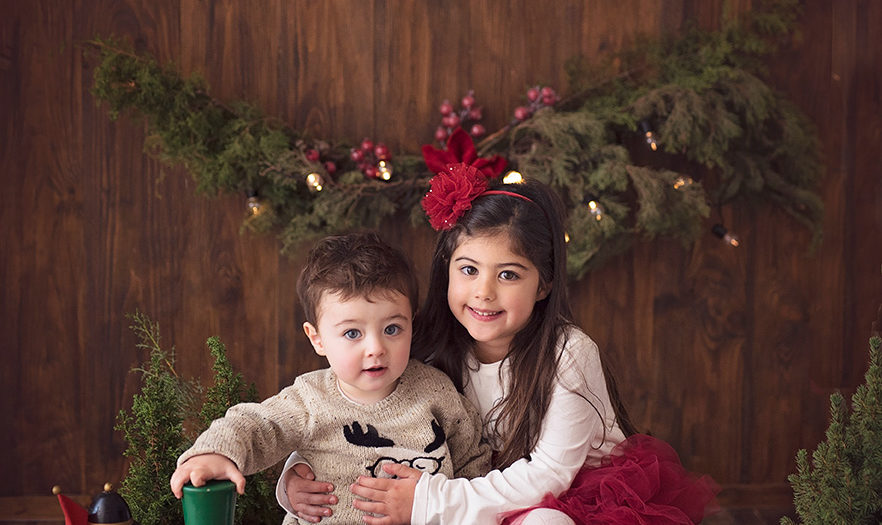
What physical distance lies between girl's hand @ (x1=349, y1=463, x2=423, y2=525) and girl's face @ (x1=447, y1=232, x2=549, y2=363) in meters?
0.33

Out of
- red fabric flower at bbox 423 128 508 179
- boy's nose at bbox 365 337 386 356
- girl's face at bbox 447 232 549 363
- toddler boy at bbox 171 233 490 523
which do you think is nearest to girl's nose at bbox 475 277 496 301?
girl's face at bbox 447 232 549 363

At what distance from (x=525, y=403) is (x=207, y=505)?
70 cm

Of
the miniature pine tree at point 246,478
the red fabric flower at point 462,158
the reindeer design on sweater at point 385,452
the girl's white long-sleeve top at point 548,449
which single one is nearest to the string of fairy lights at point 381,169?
the red fabric flower at point 462,158

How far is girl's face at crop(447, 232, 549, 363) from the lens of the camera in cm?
167

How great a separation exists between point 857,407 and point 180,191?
2.22m

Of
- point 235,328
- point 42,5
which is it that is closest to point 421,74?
point 235,328

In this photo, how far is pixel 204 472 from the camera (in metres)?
1.27

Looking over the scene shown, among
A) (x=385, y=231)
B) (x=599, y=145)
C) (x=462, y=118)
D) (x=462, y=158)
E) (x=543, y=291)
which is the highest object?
(x=462, y=118)

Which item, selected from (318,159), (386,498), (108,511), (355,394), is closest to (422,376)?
(355,394)

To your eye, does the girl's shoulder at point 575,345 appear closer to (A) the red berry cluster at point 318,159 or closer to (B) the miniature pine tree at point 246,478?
(B) the miniature pine tree at point 246,478

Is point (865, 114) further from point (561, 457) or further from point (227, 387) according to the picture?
point (227, 387)

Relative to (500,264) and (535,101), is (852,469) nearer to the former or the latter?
(500,264)

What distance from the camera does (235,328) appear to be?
9.76ft

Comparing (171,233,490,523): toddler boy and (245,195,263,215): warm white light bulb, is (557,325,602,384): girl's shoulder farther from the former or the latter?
(245,195,263,215): warm white light bulb
